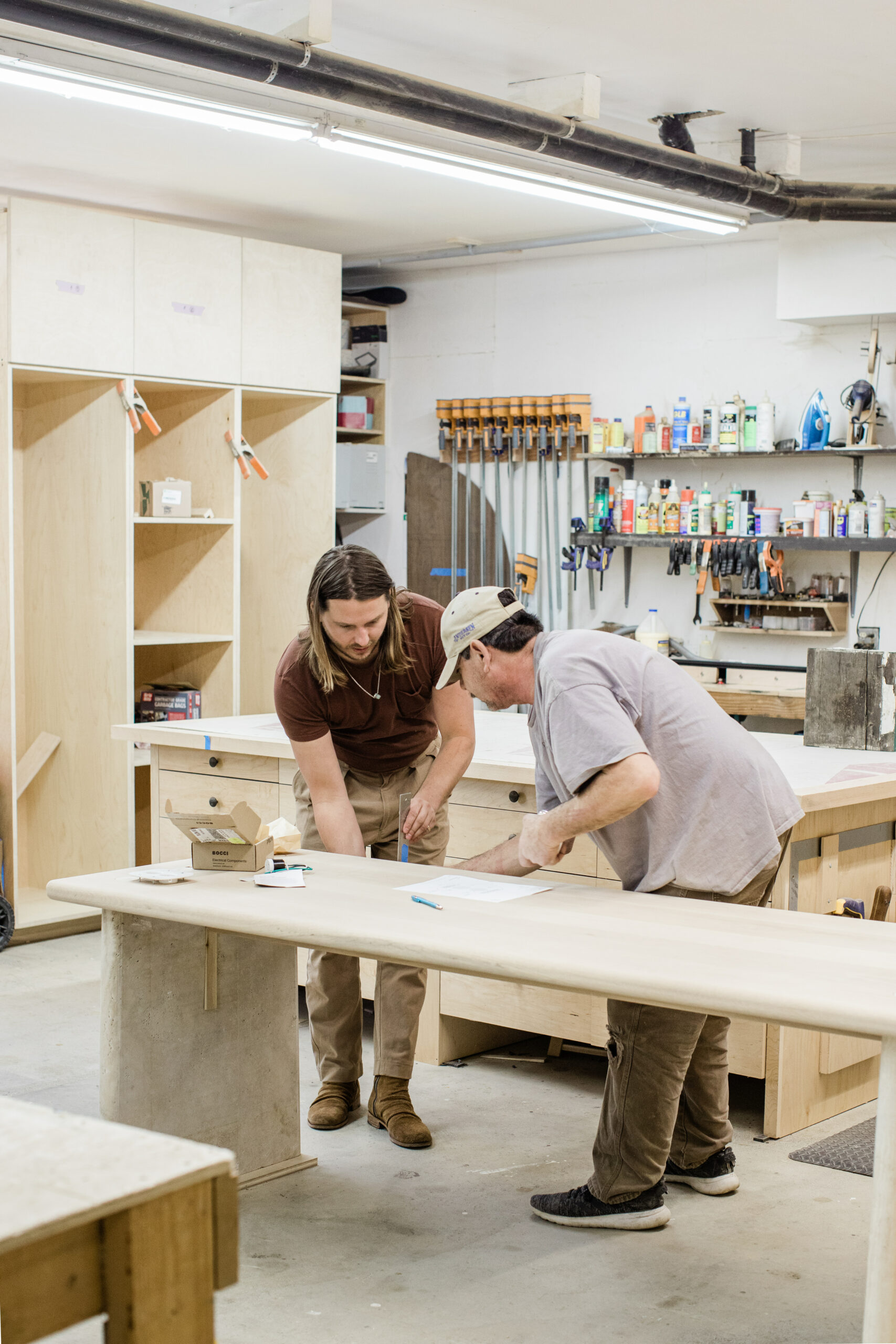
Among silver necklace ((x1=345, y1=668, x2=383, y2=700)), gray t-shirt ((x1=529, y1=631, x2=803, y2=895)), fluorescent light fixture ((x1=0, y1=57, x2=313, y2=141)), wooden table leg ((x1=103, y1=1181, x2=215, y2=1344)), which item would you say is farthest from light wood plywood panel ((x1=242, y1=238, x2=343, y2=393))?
wooden table leg ((x1=103, y1=1181, x2=215, y2=1344))

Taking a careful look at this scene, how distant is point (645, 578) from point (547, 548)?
0.58m

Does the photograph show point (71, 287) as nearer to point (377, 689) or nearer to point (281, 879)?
point (377, 689)

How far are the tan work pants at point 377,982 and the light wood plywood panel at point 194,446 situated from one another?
A: 9.17ft

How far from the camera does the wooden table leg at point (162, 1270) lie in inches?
52.8

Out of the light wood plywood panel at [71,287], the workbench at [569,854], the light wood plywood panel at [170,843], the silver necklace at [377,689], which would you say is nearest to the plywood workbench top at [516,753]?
the workbench at [569,854]

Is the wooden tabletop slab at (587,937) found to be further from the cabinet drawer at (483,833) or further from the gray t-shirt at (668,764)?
the cabinet drawer at (483,833)

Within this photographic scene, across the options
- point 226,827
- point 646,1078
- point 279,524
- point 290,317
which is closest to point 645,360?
point 290,317

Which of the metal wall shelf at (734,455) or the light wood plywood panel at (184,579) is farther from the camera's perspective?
the metal wall shelf at (734,455)

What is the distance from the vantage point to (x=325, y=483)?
6.69m

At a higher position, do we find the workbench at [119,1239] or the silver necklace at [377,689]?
the silver necklace at [377,689]

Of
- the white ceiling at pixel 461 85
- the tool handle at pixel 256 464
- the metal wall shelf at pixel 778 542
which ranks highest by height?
the white ceiling at pixel 461 85

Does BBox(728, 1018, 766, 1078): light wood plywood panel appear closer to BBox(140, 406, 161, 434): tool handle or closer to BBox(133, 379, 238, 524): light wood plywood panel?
BBox(140, 406, 161, 434): tool handle

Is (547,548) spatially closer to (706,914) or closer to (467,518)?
(467,518)

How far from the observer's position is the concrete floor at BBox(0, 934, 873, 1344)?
8.51 ft
